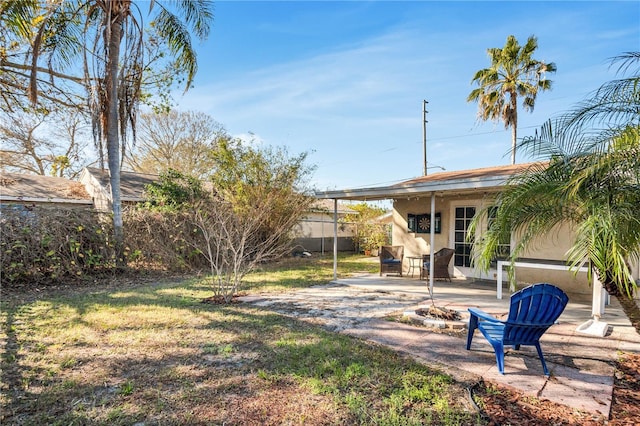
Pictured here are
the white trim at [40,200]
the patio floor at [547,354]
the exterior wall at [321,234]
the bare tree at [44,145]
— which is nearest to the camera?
the patio floor at [547,354]

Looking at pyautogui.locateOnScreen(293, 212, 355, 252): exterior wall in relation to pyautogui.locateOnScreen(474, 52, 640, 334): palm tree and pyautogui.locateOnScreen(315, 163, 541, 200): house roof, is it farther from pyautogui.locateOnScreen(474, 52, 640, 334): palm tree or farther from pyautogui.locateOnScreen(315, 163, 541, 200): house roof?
pyautogui.locateOnScreen(474, 52, 640, 334): palm tree

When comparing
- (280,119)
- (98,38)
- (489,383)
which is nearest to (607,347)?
(489,383)

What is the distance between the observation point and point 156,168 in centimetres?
2378

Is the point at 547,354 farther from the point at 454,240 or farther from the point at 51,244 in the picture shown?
the point at 51,244

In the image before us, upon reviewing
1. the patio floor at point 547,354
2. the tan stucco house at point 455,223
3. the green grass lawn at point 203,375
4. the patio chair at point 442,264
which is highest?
the tan stucco house at point 455,223

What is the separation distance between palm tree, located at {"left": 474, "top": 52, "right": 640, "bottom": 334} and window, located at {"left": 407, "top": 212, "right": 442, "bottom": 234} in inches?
254

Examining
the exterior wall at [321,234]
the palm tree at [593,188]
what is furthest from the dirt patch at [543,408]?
the exterior wall at [321,234]

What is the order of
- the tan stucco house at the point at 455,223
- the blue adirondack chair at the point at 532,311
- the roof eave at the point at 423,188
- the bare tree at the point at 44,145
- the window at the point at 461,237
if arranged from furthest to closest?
1. the bare tree at the point at 44,145
2. the window at the point at 461,237
3. the tan stucco house at the point at 455,223
4. the roof eave at the point at 423,188
5. the blue adirondack chair at the point at 532,311

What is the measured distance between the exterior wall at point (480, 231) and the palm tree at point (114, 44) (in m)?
8.63

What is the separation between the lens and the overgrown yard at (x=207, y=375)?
2844mm

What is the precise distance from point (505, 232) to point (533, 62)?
16.0 m

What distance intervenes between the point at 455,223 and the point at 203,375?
28.0 feet

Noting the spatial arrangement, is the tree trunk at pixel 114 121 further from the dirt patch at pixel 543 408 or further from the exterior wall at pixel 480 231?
the dirt patch at pixel 543 408

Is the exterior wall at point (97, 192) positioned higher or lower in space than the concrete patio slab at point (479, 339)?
higher
